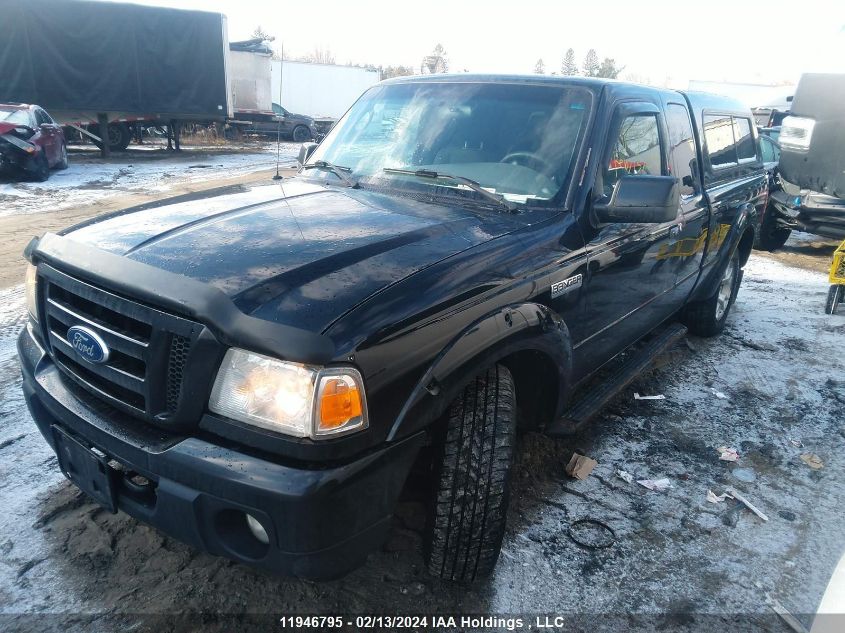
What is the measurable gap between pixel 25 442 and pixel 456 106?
9.19 ft

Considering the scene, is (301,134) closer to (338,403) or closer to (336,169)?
(336,169)

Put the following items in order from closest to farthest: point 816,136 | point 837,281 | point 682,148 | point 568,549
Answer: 1. point 568,549
2. point 682,148
3. point 816,136
4. point 837,281

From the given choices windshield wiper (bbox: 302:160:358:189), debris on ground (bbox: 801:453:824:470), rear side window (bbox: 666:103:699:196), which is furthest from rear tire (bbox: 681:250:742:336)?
windshield wiper (bbox: 302:160:358:189)

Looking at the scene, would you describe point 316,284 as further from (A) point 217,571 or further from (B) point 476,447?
(A) point 217,571

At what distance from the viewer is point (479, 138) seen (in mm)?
3105

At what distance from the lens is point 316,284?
6.35ft

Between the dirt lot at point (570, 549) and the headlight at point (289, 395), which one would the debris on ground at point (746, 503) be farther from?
the headlight at point (289, 395)

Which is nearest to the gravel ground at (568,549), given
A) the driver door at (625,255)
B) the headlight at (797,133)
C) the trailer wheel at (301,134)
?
the driver door at (625,255)

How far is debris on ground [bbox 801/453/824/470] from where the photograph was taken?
3475 millimetres

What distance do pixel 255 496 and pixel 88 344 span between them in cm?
84

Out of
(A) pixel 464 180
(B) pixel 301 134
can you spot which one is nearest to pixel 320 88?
(B) pixel 301 134

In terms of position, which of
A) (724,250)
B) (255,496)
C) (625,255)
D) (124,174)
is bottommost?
(124,174)

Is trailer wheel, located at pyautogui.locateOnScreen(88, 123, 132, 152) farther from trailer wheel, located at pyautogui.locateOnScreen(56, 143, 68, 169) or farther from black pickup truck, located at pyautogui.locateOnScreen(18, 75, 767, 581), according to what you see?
black pickup truck, located at pyautogui.locateOnScreen(18, 75, 767, 581)

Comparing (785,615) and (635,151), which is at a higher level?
(635,151)
